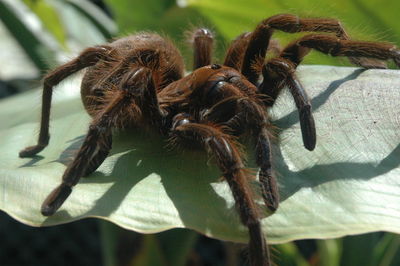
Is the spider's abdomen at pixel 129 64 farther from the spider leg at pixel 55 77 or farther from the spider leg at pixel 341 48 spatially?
the spider leg at pixel 341 48

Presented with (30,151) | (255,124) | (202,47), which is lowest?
(30,151)

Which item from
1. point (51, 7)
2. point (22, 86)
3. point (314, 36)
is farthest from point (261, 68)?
point (22, 86)

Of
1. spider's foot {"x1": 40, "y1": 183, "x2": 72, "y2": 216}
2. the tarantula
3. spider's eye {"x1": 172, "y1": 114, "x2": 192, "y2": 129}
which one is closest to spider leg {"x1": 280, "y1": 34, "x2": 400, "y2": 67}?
the tarantula

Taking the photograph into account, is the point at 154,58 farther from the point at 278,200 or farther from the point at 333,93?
the point at 278,200

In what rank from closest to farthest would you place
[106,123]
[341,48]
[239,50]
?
[106,123] < [341,48] < [239,50]

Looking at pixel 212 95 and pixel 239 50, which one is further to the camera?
pixel 239 50

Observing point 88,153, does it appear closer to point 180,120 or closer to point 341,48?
point 180,120

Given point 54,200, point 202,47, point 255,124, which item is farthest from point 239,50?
point 54,200
